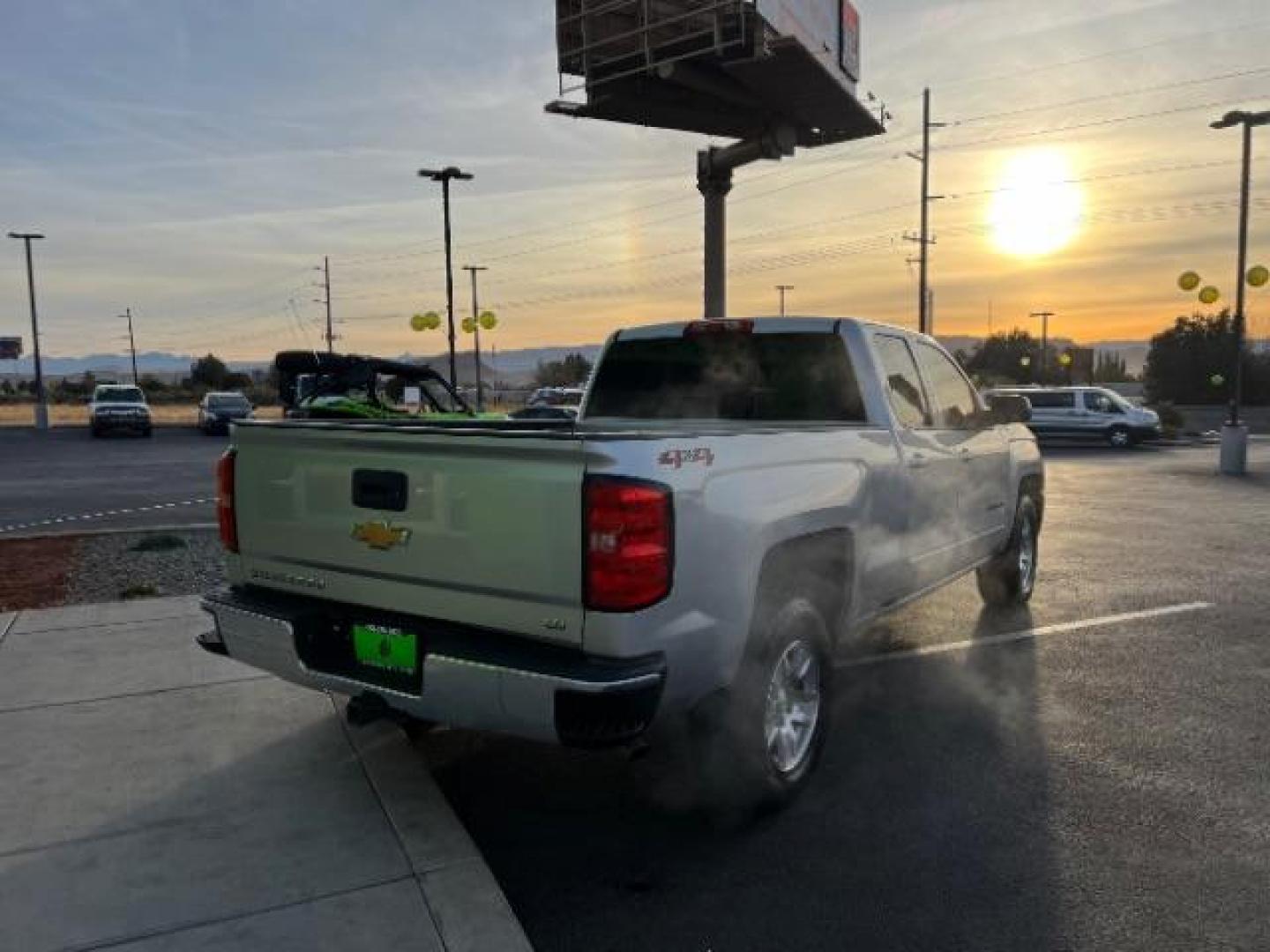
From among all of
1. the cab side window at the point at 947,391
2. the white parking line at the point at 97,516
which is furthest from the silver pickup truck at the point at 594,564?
the white parking line at the point at 97,516

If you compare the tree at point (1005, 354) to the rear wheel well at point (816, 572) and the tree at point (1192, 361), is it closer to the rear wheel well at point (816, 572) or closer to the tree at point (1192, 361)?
the tree at point (1192, 361)

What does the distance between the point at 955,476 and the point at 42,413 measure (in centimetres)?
4264

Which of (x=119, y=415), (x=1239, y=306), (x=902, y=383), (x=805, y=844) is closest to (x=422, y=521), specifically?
(x=805, y=844)

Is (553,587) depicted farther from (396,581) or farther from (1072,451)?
(1072,451)

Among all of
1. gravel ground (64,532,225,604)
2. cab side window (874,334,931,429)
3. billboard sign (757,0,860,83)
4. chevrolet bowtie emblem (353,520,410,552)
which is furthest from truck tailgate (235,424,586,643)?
billboard sign (757,0,860,83)

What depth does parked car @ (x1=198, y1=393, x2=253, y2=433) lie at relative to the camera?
34112mm

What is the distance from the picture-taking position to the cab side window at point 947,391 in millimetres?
5633

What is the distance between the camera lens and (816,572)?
13.3 feet

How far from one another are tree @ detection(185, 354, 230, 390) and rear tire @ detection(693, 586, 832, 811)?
85.7 m

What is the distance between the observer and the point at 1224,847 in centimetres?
354

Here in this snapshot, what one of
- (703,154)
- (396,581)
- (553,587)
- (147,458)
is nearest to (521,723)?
(553,587)

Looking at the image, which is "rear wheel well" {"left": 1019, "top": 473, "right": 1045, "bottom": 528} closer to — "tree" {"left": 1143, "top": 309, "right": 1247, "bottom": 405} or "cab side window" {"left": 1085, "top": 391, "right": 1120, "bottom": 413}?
"cab side window" {"left": 1085, "top": 391, "right": 1120, "bottom": 413}

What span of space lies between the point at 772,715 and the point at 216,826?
6.99 ft

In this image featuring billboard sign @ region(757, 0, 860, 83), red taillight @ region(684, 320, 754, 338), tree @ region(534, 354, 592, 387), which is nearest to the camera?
red taillight @ region(684, 320, 754, 338)
